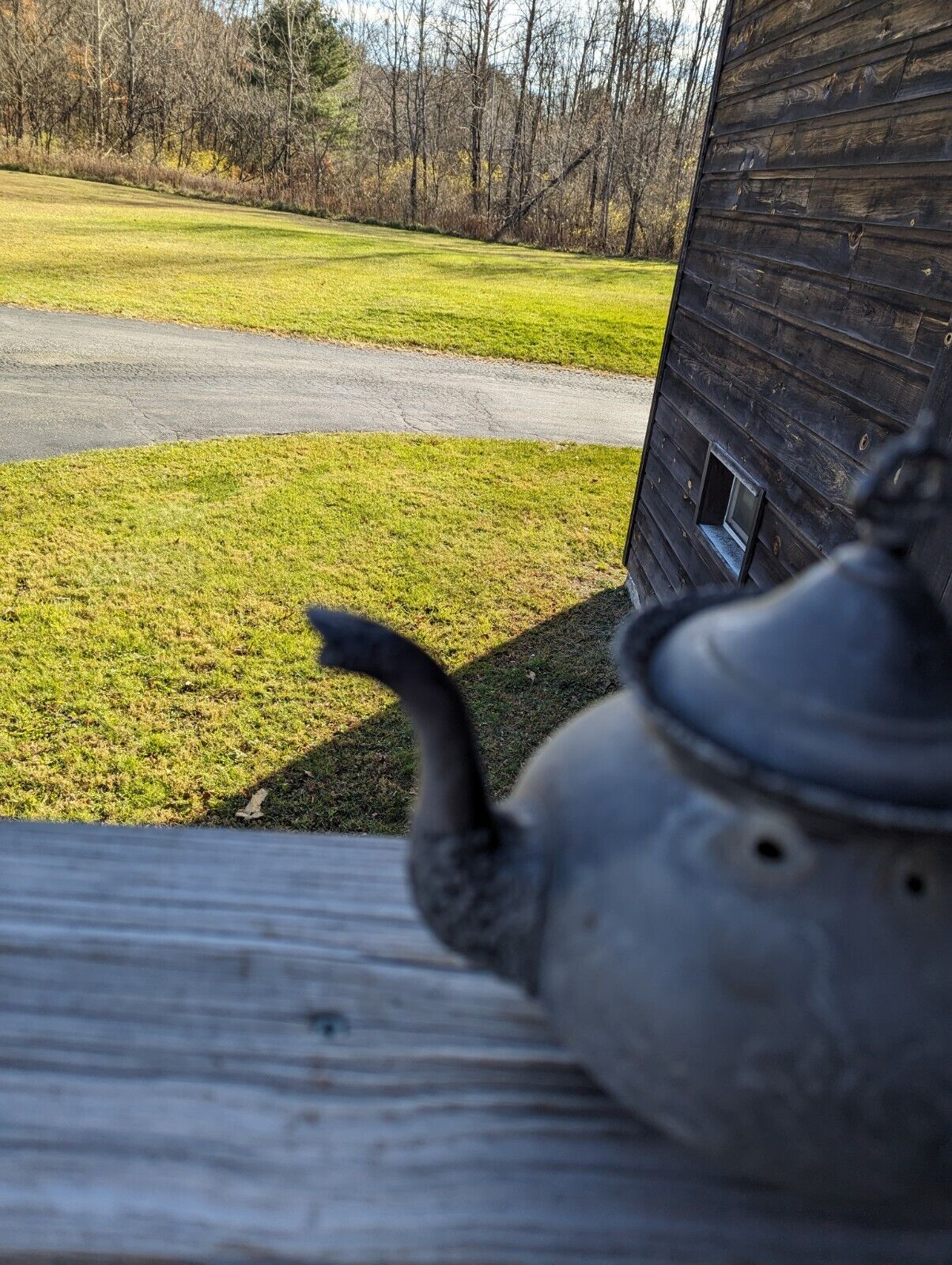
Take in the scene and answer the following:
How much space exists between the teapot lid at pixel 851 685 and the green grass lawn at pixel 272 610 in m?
3.78

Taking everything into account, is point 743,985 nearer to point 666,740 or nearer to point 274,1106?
point 666,740

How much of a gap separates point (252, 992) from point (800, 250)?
4066 millimetres

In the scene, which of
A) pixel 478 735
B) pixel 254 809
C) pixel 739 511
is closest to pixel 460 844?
pixel 254 809

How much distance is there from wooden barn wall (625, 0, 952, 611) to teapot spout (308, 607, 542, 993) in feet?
7.28

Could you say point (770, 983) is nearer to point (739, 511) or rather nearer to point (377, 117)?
point (739, 511)

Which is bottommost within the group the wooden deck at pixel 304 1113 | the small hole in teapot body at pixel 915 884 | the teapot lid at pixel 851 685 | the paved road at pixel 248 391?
the paved road at pixel 248 391

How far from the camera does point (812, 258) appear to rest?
3742 millimetres

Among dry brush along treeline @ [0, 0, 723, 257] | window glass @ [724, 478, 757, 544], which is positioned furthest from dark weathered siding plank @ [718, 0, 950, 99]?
dry brush along treeline @ [0, 0, 723, 257]

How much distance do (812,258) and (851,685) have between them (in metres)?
3.78

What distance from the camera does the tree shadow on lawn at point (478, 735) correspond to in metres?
4.31

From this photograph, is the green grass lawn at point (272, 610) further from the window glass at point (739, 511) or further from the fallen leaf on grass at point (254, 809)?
the window glass at point (739, 511)

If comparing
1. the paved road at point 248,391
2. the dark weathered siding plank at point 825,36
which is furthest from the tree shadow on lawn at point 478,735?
the paved road at point 248,391

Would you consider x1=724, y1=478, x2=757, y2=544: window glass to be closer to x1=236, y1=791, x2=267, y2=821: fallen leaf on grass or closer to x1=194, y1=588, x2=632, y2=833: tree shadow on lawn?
x1=194, y1=588, x2=632, y2=833: tree shadow on lawn

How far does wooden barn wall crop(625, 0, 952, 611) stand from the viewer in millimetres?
2924
